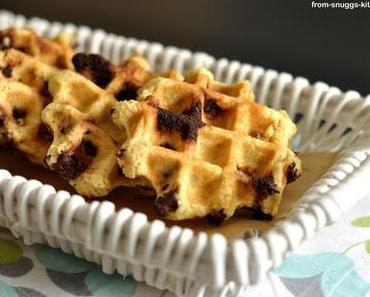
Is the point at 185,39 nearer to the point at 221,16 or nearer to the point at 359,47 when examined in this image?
the point at 221,16

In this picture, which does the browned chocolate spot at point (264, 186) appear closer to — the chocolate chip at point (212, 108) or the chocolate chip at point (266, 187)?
the chocolate chip at point (266, 187)

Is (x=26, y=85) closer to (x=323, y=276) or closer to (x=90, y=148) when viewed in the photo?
(x=90, y=148)

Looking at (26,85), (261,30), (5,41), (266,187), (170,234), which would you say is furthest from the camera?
(261,30)

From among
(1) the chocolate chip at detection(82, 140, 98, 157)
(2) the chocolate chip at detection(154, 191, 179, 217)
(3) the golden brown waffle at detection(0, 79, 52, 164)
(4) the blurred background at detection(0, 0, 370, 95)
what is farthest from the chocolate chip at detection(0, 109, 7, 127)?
(4) the blurred background at detection(0, 0, 370, 95)

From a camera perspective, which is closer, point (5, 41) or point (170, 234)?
point (170, 234)

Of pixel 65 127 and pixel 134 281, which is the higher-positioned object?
pixel 65 127

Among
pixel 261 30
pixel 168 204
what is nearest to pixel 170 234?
pixel 168 204

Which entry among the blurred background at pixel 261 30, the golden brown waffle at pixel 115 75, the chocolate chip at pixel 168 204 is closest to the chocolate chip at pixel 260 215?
the chocolate chip at pixel 168 204
